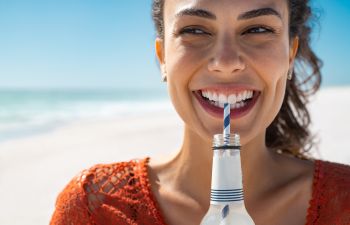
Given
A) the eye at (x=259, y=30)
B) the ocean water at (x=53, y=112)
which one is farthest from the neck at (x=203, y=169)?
the ocean water at (x=53, y=112)

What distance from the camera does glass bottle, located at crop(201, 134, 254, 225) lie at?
4.61ft

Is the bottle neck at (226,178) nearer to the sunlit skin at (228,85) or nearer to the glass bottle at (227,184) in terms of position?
the glass bottle at (227,184)

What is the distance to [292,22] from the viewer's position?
94.7 inches

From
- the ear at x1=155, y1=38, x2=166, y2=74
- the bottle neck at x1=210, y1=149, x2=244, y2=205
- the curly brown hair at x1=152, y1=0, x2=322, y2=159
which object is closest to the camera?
the bottle neck at x1=210, y1=149, x2=244, y2=205

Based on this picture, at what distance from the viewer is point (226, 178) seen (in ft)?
4.60

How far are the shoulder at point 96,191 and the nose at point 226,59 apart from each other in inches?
28.1

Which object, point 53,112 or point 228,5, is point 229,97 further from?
point 53,112

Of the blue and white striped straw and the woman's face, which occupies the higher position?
the woman's face

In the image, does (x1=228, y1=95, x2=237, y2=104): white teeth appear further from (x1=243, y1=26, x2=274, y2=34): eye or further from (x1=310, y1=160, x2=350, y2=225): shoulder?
(x1=310, y1=160, x2=350, y2=225): shoulder

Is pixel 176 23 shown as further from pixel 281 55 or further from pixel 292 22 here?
pixel 292 22

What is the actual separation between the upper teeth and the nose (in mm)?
79

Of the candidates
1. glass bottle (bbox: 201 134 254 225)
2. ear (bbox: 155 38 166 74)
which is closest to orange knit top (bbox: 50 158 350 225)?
ear (bbox: 155 38 166 74)

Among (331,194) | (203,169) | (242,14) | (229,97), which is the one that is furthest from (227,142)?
(331,194)

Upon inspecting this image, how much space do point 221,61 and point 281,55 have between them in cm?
30
